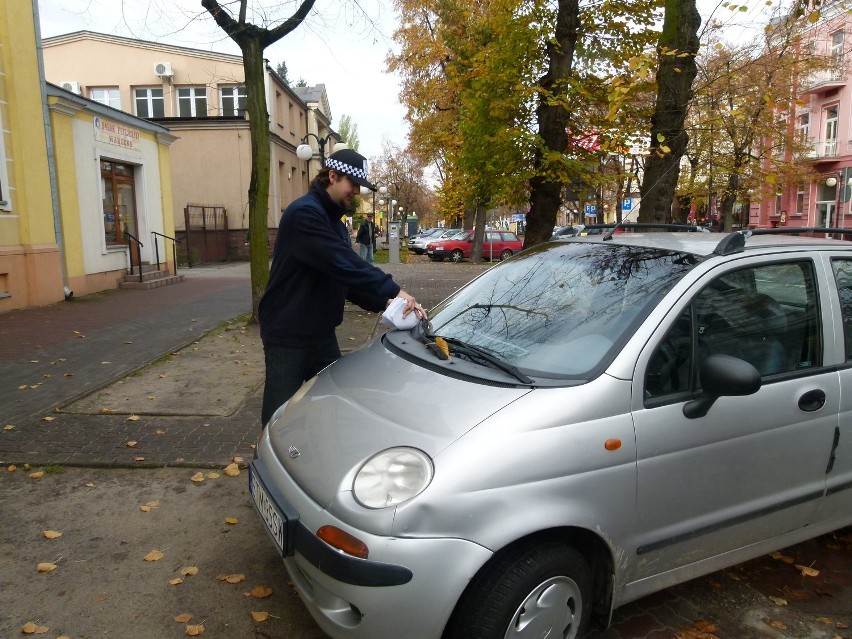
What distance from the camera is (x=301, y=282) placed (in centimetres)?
352

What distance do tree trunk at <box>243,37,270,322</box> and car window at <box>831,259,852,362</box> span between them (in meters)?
7.16

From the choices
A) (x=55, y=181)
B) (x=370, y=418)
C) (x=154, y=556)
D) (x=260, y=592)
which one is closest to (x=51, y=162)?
(x=55, y=181)

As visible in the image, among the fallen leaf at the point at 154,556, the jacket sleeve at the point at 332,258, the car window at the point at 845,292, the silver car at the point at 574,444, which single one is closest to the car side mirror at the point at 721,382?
the silver car at the point at 574,444

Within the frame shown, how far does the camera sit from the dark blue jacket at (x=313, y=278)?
3342 mm

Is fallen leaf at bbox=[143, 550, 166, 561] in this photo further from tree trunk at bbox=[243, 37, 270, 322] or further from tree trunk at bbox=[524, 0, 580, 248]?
tree trunk at bbox=[524, 0, 580, 248]

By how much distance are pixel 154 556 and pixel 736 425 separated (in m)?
2.86

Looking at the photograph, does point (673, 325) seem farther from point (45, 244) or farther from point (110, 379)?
point (45, 244)

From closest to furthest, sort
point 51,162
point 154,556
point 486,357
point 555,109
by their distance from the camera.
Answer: point 486,357 → point 154,556 → point 555,109 → point 51,162

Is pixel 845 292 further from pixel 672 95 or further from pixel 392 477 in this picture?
pixel 672 95

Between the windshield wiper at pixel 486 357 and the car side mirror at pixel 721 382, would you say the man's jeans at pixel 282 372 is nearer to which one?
the windshield wiper at pixel 486 357

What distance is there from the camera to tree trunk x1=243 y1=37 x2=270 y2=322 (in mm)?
9086

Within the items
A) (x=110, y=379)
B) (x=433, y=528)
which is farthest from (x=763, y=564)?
(x=110, y=379)

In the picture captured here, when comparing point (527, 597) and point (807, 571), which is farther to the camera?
point (807, 571)

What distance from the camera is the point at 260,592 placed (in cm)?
Answer: 303
